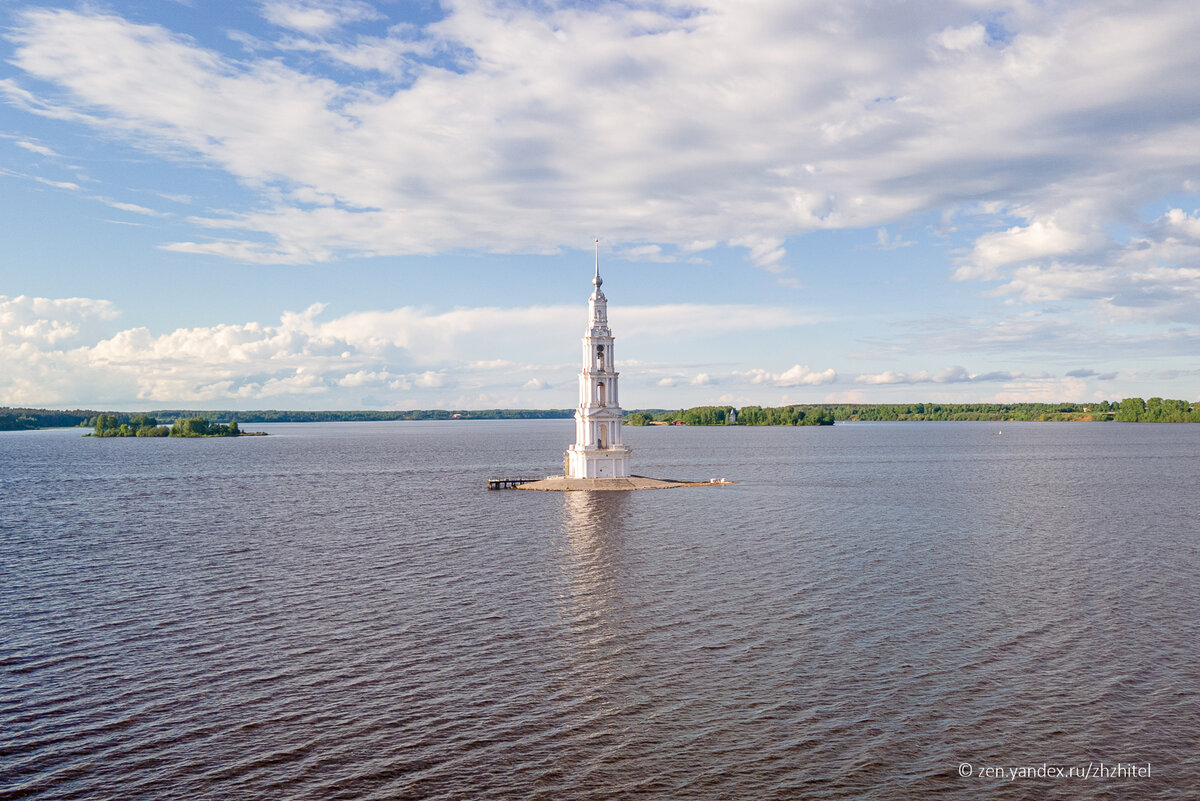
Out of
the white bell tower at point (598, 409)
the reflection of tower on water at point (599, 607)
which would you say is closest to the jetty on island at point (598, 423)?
the white bell tower at point (598, 409)

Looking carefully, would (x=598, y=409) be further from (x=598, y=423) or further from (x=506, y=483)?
(x=506, y=483)


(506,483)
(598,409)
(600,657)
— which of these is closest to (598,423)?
(598,409)

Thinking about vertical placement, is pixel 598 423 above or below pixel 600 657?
above

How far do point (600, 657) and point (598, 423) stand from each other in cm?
7007

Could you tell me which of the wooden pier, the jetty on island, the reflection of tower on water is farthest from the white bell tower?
the reflection of tower on water

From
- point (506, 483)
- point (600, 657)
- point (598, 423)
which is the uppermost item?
point (598, 423)

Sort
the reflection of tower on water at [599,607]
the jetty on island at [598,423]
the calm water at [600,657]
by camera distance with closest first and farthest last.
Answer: the calm water at [600,657] < the reflection of tower on water at [599,607] < the jetty on island at [598,423]

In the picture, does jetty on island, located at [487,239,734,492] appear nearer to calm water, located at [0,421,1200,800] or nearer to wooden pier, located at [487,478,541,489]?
wooden pier, located at [487,478,541,489]

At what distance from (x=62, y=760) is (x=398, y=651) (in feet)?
39.3

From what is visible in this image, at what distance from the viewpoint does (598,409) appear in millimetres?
100000

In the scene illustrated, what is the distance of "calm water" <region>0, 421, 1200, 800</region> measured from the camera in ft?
72.6

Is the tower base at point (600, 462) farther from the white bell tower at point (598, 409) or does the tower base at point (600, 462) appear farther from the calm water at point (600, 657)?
the calm water at point (600, 657)

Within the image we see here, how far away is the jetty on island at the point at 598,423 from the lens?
100562 mm

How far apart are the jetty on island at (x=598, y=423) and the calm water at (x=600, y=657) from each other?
1189 inches
